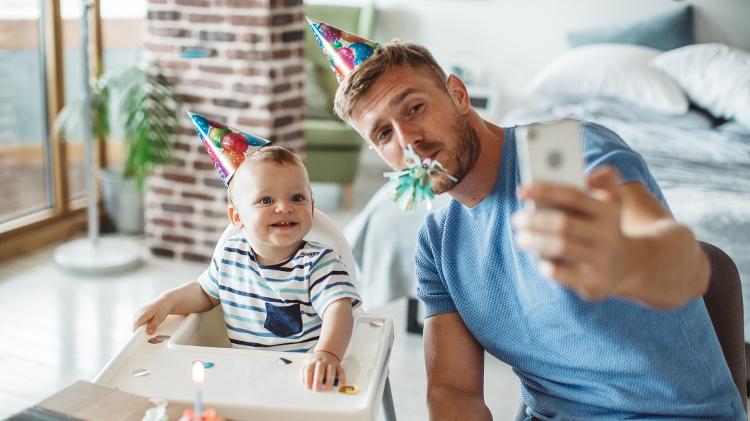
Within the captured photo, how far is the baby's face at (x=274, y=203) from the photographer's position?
173 cm

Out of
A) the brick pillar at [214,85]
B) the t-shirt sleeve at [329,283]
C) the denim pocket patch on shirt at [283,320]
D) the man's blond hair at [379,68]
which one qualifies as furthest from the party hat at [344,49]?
the brick pillar at [214,85]

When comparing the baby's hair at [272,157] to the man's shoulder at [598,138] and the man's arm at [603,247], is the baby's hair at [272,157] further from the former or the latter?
the man's arm at [603,247]

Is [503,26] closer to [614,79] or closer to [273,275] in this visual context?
[614,79]

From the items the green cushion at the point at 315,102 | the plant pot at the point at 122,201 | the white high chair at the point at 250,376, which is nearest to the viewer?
the white high chair at the point at 250,376

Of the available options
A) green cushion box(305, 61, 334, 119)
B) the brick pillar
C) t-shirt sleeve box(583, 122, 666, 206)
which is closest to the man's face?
t-shirt sleeve box(583, 122, 666, 206)

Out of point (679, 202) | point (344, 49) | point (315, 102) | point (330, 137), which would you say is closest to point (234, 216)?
point (344, 49)

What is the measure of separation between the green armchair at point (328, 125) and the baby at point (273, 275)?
9.80ft

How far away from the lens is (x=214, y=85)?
3914 millimetres

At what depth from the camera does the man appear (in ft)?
4.48

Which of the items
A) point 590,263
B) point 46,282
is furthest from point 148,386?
point 46,282

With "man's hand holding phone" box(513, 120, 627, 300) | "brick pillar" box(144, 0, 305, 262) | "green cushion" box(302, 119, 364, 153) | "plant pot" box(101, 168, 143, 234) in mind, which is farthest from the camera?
"green cushion" box(302, 119, 364, 153)

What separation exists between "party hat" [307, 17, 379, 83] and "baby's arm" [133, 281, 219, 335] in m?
0.54

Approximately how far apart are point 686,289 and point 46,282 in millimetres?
3387

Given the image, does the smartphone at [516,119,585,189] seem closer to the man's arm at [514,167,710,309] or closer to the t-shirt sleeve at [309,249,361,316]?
the man's arm at [514,167,710,309]
